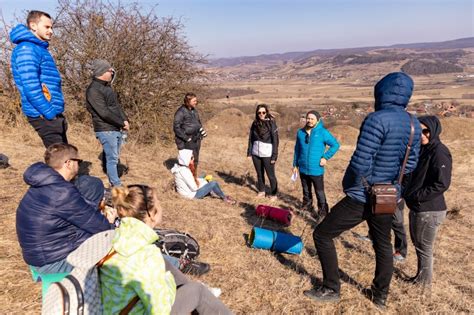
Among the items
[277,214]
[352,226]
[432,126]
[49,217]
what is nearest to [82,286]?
[49,217]

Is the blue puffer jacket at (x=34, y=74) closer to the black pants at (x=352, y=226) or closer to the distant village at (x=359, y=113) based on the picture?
the black pants at (x=352, y=226)

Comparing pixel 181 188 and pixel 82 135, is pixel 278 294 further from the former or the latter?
pixel 82 135

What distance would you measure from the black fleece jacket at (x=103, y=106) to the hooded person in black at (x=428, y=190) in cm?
406

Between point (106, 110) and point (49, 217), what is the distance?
2879 mm

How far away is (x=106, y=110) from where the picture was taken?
5031mm

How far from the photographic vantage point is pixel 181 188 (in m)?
6.07

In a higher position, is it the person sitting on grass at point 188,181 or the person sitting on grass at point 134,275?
the person sitting on grass at point 134,275

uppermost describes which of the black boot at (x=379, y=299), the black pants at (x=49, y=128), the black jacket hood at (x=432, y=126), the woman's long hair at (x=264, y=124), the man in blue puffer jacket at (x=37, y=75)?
the man in blue puffer jacket at (x=37, y=75)

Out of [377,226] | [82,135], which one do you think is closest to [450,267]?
[377,226]

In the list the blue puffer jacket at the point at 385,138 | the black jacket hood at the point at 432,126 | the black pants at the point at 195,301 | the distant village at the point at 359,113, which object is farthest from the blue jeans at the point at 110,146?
the distant village at the point at 359,113

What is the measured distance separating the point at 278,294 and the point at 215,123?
17.2 meters

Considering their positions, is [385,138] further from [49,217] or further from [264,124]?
[264,124]

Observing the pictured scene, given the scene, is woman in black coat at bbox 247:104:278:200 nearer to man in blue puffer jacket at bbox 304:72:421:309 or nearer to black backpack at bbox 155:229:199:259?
black backpack at bbox 155:229:199:259

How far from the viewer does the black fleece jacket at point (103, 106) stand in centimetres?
498
